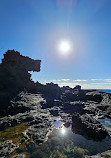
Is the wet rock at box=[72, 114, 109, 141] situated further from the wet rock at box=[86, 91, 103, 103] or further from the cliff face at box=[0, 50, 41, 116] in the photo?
the wet rock at box=[86, 91, 103, 103]

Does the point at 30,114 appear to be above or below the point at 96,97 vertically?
below

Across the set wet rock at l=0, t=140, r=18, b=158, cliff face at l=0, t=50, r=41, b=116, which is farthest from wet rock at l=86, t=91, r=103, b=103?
wet rock at l=0, t=140, r=18, b=158

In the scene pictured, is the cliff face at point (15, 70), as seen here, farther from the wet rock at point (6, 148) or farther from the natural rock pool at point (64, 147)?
the natural rock pool at point (64, 147)

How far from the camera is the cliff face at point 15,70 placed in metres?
26.6

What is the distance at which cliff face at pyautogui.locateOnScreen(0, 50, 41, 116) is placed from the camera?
26.6m

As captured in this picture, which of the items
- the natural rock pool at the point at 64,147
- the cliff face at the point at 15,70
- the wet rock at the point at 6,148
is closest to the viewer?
the wet rock at the point at 6,148

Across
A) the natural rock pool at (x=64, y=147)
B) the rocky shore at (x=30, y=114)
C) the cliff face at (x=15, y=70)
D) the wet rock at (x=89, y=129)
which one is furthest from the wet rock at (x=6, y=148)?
the cliff face at (x=15, y=70)

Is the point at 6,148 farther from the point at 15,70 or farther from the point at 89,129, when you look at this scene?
the point at 15,70

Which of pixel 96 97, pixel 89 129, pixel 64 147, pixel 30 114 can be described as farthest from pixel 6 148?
pixel 96 97

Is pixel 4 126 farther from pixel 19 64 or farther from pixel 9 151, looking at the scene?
pixel 19 64

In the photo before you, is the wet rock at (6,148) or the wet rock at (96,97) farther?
the wet rock at (96,97)

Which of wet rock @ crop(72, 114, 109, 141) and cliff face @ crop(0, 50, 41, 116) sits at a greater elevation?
cliff face @ crop(0, 50, 41, 116)

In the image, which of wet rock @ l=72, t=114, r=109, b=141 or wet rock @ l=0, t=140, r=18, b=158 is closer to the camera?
wet rock @ l=0, t=140, r=18, b=158

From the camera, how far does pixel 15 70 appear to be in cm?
3250
